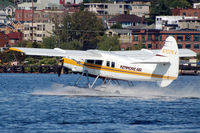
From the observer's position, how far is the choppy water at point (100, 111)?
20.2 m

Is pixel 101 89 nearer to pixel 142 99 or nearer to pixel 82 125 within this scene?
pixel 142 99

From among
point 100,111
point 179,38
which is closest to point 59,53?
point 100,111

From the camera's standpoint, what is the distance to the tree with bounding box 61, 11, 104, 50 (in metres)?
104

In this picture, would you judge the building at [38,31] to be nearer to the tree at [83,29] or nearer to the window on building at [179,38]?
the tree at [83,29]

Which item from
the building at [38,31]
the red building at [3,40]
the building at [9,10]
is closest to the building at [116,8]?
the building at [38,31]

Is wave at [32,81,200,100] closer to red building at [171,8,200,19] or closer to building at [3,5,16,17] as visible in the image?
red building at [171,8,200,19]

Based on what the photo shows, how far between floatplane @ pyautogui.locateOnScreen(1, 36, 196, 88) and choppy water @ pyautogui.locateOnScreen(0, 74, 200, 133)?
1.00m

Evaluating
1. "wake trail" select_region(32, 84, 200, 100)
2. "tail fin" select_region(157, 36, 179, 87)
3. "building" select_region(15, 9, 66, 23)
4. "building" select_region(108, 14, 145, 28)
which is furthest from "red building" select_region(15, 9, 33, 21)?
"tail fin" select_region(157, 36, 179, 87)

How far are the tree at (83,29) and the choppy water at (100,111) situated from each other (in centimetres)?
7201

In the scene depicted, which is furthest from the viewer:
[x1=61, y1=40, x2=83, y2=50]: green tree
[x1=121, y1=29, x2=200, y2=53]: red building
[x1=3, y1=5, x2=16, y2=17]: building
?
[x1=3, y1=5, x2=16, y2=17]: building

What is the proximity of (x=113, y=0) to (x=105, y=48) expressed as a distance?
70213 millimetres

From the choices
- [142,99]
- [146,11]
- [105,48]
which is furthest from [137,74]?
[146,11]

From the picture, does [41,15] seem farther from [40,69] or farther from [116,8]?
[40,69]

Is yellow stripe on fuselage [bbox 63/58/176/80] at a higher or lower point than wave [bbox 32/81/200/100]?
higher
